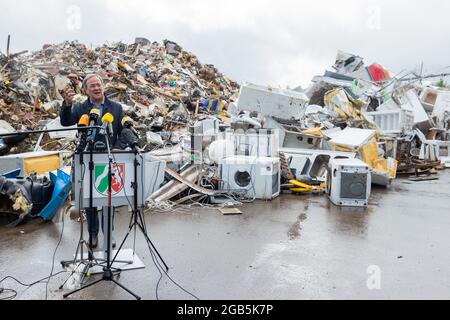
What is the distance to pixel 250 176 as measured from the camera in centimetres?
665

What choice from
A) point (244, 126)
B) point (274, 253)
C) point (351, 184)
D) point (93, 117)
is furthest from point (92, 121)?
point (244, 126)

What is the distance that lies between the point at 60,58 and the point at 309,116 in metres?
9.79

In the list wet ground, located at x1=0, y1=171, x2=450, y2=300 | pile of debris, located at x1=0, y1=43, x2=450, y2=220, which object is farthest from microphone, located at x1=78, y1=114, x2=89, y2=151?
pile of debris, located at x1=0, y1=43, x2=450, y2=220

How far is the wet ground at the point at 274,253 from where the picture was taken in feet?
10.2

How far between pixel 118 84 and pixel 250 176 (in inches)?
306

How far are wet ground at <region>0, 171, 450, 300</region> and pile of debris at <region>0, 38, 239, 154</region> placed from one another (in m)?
3.68

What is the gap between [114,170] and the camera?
318 centimetres

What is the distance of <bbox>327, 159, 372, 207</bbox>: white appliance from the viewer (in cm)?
620

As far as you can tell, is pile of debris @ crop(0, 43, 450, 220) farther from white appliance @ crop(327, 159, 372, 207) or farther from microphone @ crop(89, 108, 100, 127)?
microphone @ crop(89, 108, 100, 127)

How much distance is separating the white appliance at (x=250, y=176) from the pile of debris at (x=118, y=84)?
3223 mm

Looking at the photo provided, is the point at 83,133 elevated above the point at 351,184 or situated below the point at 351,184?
above

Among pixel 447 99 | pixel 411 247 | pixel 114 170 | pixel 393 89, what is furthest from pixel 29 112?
pixel 447 99

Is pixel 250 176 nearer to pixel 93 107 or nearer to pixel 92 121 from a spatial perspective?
pixel 93 107
